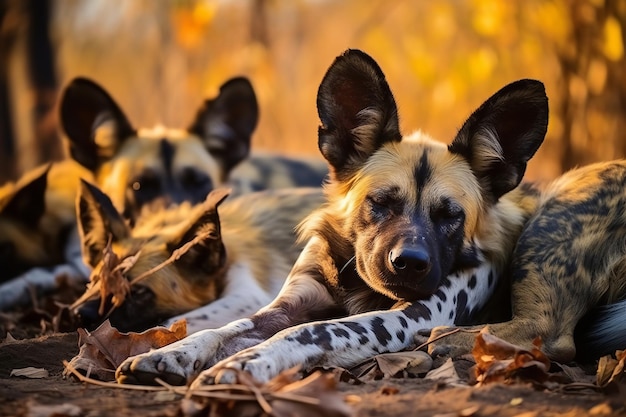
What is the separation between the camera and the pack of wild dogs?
10.0ft

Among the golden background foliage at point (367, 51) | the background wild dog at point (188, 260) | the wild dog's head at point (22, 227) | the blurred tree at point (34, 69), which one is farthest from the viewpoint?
the blurred tree at point (34, 69)

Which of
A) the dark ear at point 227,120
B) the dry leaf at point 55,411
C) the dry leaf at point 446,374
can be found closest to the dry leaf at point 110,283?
the dry leaf at point 55,411

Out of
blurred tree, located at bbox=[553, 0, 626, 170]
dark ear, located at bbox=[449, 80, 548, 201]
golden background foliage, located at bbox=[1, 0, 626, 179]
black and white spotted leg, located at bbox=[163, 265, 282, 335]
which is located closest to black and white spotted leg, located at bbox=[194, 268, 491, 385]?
dark ear, located at bbox=[449, 80, 548, 201]

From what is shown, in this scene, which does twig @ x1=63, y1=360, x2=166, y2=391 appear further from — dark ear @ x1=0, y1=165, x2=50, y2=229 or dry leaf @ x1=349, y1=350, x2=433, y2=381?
dark ear @ x1=0, y1=165, x2=50, y2=229

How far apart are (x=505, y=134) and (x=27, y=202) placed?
10.4 ft

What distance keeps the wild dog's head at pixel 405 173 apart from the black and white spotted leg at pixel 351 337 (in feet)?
0.27

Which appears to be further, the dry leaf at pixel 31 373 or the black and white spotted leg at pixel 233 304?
the black and white spotted leg at pixel 233 304

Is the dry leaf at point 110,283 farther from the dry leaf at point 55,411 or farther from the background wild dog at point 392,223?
the dry leaf at point 55,411

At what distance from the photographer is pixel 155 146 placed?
5.38 metres

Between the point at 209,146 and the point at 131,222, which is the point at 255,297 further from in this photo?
the point at 209,146

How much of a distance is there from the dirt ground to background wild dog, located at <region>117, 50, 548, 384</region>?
0.43m

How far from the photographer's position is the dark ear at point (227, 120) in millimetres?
5691

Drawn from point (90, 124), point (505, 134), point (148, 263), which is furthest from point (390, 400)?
point (90, 124)

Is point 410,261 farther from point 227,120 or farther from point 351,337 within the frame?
point 227,120
